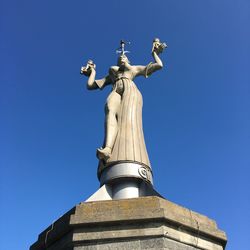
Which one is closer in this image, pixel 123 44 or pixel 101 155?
pixel 101 155

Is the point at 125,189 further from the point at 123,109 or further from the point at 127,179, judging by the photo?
the point at 123,109

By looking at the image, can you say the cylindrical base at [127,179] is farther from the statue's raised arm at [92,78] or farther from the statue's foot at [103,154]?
the statue's raised arm at [92,78]

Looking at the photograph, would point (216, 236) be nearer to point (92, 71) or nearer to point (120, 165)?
point (120, 165)

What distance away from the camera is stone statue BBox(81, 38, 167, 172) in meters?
7.49

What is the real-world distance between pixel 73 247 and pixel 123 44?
18.4 feet

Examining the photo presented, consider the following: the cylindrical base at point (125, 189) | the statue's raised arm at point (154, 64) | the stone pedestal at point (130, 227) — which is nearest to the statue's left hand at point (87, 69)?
the statue's raised arm at point (154, 64)

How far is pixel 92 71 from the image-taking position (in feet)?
31.6

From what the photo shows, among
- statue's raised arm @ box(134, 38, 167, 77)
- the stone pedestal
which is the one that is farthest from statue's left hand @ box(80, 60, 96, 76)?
the stone pedestal

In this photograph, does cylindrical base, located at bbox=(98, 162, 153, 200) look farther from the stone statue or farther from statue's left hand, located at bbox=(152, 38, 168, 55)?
statue's left hand, located at bbox=(152, 38, 168, 55)

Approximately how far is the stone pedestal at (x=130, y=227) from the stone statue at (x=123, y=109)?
1.51 metres

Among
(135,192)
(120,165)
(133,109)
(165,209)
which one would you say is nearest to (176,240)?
(165,209)

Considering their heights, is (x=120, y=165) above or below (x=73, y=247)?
above

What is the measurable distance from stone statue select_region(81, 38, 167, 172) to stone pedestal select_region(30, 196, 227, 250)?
1506 millimetres

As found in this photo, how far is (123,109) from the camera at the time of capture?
27.0ft
